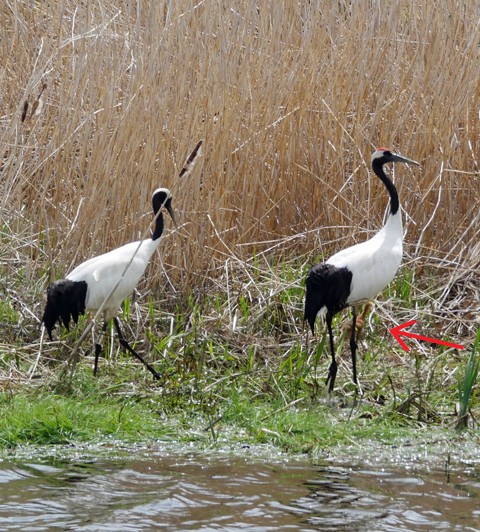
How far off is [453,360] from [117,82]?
2475mm

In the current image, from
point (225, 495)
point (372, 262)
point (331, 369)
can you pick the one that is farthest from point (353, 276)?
point (225, 495)

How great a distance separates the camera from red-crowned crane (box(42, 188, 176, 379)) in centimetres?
525

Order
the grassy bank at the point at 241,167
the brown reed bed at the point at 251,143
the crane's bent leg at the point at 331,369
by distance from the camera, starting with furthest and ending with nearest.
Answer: the brown reed bed at the point at 251,143
the grassy bank at the point at 241,167
the crane's bent leg at the point at 331,369

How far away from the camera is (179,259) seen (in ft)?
20.0

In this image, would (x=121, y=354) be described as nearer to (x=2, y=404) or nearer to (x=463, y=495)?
(x=2, y=404)

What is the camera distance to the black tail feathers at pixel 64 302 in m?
5.21

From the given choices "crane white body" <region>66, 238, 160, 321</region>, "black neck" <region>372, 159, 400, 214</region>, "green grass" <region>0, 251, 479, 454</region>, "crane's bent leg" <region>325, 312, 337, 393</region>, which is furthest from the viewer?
"black neck" <region>372, 159, 400, 214</region>

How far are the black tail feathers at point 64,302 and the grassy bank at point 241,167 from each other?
299 millimetres

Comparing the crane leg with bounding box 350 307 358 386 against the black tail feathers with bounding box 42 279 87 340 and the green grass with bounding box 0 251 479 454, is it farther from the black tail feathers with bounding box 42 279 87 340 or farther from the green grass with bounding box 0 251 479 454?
the black tail feathers with bounding box 42 279 87 340

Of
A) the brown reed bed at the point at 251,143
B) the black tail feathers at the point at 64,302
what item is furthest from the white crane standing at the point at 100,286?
the brown reed bed at the point at 251,143

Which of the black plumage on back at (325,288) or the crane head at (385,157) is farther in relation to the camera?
the crane head at (385,157)

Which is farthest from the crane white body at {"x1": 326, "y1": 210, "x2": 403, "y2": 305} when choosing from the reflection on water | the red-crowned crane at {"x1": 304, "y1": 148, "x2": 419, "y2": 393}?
the reflection on water

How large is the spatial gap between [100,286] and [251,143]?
1389 millimetres

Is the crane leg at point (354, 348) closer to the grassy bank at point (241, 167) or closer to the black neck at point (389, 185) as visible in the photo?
the grassy bank at point (241, 167)
